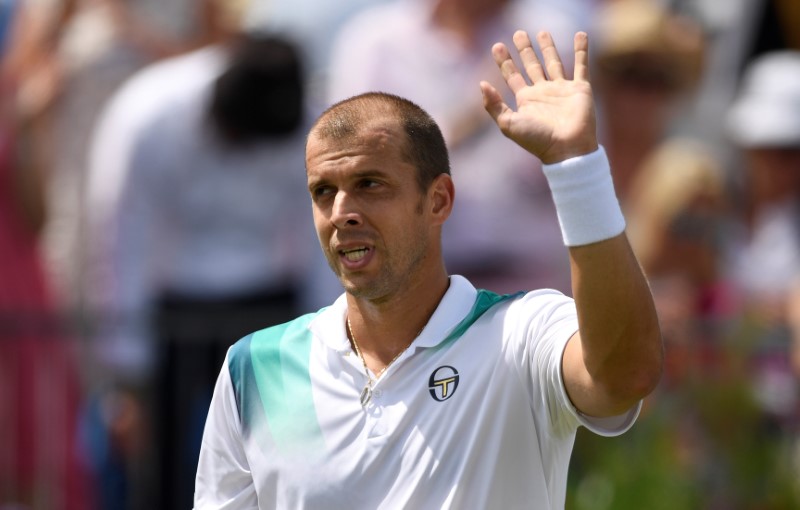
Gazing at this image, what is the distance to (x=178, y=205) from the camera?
27.5 feet

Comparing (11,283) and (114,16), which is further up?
(114,16)

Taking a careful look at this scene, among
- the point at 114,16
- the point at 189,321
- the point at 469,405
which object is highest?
the point at 114,16

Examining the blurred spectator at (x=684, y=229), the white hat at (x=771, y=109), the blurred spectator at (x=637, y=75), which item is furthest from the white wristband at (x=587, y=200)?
the white hat at (x=771, y=109)

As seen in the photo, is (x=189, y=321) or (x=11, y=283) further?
(x=11, y=283)

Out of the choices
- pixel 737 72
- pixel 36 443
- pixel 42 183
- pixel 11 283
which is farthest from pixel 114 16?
pixel 737 72

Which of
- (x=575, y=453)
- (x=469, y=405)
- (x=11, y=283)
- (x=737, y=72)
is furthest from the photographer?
(x=737, y=72)

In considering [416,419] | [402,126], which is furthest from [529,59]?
[416,419]

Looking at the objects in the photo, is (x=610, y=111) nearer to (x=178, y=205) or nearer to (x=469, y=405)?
(x=178, y=205)

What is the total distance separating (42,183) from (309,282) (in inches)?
66.3

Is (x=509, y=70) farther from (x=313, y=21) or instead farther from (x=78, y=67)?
(x=78, y=67)

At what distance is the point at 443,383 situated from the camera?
404 centimetres

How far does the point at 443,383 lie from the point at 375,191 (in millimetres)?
498

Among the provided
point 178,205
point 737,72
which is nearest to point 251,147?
point 178,205

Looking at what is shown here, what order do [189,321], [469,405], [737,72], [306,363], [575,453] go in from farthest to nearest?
1. [737,72]
2. [189,321]
3. [575,453]
4. [306,363]
5. [469,405]
